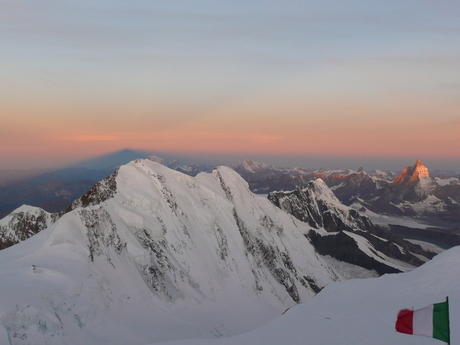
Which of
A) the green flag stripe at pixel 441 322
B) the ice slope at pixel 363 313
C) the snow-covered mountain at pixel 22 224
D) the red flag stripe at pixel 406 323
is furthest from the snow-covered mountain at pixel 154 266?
the green flag stripe at pixel 441 322

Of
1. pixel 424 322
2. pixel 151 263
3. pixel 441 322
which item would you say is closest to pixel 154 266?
pixel 151 263

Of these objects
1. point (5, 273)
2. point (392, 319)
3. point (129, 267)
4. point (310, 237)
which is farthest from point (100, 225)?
point (310, 237)

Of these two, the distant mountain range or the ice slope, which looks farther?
the distant mountain range

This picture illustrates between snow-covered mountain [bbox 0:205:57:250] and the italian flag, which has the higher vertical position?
the italian flag

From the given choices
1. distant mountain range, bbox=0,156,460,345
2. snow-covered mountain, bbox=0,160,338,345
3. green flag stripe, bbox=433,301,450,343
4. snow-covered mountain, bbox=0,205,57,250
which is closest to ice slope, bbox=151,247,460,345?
green flag stripe, bbox=433,301,450,343

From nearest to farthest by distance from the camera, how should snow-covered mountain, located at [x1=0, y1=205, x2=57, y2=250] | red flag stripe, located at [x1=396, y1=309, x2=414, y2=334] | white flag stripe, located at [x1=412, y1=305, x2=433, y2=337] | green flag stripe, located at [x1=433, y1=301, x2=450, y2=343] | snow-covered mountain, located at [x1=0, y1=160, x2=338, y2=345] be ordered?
1. green flag stripe, located at [x1=433, y1=301, x2=450, y2=343]
2. white flag stripe, located at [x1=412, y1=305, x2=433, y2=337]
3. red flag stripe, located at [x1=396, y1=309, x2=414, y2=334]
4. snow-covered mountain, located at [x1=0, y1=160, x2=338, y2=345]
5. snow-covered mountain, located at [x1=0, y1=205, x2=57, y2=250]

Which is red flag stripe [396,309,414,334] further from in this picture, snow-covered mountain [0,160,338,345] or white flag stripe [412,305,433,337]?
snow-covered mountain [0,160,338,345]

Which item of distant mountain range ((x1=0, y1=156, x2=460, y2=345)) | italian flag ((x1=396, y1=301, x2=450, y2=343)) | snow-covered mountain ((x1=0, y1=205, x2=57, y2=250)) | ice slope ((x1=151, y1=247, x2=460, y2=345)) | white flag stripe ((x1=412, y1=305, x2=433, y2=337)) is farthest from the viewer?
snow-covered mountain ((x1=0, y1=205, x2=57, y2=250))

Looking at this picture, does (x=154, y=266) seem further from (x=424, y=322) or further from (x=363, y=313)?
(x=424, y=322)

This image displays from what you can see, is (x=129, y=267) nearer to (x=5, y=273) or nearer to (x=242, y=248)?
(x=5, y=273)
